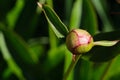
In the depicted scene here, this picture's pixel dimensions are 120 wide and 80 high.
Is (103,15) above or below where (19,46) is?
below

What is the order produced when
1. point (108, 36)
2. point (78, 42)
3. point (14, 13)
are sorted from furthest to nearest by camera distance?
point (14, 13), point (108, 36), point (78, 42)

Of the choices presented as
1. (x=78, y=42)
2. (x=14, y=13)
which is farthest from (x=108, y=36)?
(x=14, y=13)

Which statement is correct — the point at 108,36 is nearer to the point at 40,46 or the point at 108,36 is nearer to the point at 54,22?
the point at 54,22

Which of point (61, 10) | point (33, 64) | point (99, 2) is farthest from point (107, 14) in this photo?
point (33, 64)

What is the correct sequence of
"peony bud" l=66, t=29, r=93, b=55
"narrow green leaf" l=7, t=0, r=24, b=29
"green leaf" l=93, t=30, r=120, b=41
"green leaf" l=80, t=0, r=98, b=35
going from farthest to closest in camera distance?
"narrow green leaf" l=7, t=0, r=24, b=29, "green leaf" l=80, t=0, r=98, b=35, "green leaf" l=93, t=30, r=120, b=41, "peony bud" l=66, t=29, r=93, b=55

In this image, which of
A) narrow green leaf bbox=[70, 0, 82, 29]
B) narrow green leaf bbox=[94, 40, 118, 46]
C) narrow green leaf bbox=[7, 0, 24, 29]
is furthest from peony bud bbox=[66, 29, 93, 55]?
narrow green leaf bbox=[7, 0, 24, 29]

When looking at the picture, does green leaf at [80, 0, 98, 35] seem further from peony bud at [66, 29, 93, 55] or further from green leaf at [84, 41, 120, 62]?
peony bud at [66, 29, 93, 55]
